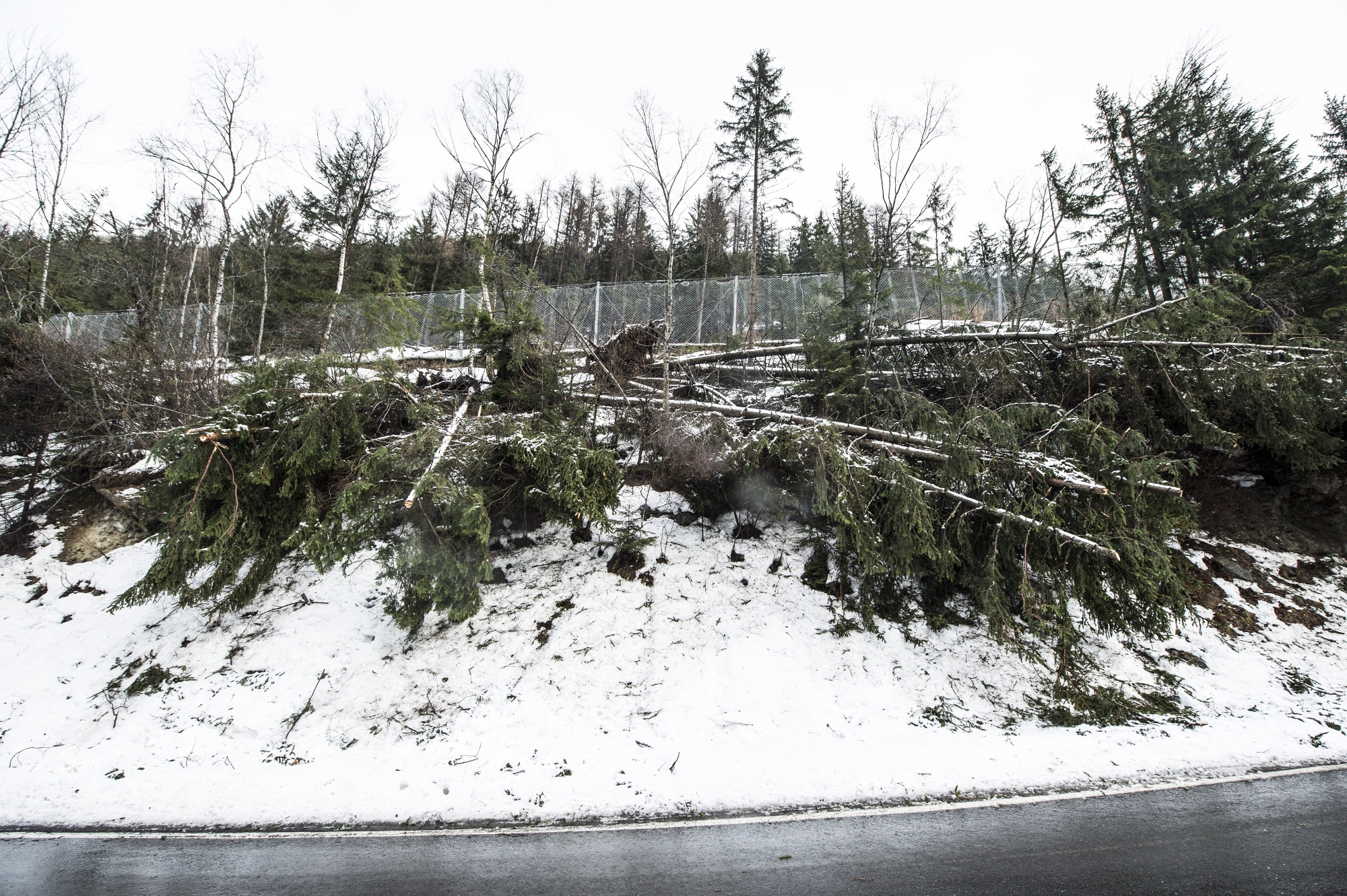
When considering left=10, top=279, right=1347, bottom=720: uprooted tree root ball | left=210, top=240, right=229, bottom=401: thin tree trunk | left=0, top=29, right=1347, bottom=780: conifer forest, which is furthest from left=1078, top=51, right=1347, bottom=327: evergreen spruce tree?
left=210, top=240, right=229, bottom=401: thin tree trunk

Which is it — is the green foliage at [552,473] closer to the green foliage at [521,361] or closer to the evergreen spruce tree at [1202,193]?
the green foliage at [521,361]

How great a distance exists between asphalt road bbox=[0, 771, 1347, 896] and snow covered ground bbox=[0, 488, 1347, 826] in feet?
1.09

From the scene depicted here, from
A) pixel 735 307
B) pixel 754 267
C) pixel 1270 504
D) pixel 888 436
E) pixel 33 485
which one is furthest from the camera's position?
pixel 735 307

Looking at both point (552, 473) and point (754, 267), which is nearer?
point (552, 473)

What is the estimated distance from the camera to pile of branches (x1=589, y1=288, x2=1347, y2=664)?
5.82 m

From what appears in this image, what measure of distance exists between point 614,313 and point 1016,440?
1127cm

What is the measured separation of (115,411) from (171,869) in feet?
27.6

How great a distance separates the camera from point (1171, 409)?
7.82 meters

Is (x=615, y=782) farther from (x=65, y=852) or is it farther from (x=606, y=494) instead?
(x=65, y=852)

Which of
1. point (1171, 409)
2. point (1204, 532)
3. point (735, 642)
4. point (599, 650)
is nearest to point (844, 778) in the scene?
point (735, 642)

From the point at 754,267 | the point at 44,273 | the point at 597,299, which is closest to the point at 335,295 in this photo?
the point at 44,273

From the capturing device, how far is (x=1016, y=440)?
20.5 feet

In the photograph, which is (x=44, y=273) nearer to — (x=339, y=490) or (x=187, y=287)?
(x=187, y=287)

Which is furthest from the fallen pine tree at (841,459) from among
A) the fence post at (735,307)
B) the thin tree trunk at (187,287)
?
the thin tree trunk at (187,287)
